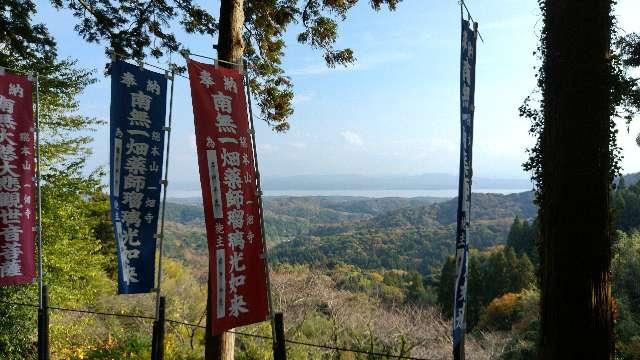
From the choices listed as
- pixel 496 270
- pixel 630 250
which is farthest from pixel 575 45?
pixel 496 270

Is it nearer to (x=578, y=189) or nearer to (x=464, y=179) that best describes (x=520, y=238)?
(x=464, y=179)

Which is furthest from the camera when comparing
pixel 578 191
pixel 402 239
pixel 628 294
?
pixel 402 239

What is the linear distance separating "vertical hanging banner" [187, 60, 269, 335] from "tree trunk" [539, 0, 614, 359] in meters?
2.49

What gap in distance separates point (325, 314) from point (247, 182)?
482 inches

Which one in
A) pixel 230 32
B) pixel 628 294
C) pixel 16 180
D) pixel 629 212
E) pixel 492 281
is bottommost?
pixel 492 281

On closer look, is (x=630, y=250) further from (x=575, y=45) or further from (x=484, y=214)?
(x=484, y=214)

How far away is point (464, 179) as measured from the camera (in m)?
3.76

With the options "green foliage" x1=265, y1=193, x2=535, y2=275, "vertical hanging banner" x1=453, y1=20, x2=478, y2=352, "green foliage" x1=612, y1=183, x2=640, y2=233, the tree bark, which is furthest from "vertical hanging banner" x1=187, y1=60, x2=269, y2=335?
"green foliage" x1=265, y1=193, x2=535, y2=275

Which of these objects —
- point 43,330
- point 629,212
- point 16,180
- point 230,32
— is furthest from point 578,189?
point 629,212

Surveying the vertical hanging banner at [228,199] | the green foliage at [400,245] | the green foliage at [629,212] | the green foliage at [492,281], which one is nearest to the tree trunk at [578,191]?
the vertical hanging banner at [228,199]

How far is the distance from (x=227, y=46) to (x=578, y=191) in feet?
13.6

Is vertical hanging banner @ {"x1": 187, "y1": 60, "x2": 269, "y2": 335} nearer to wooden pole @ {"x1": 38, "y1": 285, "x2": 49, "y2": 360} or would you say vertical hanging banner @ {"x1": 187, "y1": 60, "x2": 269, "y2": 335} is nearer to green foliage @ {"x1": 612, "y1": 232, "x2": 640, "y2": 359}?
wooden pole @ {"x1": 38, "y1": 285, "x2": 49, "y2": 360}

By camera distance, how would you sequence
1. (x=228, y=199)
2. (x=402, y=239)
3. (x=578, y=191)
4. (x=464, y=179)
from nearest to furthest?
1. (x=578, y=191)
2. (x=464, y=179)
3. (x=228, y=199)
4. (x=402, y=239)

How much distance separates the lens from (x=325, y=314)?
52.5ft
